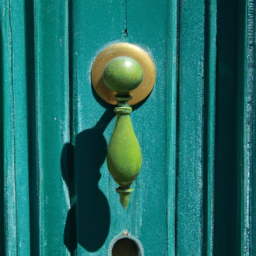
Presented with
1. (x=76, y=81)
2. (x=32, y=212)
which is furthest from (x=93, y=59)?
(x=32, y=212)

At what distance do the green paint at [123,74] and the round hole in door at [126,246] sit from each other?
0.86 feet

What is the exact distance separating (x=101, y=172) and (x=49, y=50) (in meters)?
0.22

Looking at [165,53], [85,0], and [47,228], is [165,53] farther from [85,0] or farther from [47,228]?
[47,228]

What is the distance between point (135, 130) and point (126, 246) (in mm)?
206

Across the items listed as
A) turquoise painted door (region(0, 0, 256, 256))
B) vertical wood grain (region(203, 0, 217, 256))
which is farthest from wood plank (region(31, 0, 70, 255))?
vertical wood grain (region(203, 0, 217, 256))

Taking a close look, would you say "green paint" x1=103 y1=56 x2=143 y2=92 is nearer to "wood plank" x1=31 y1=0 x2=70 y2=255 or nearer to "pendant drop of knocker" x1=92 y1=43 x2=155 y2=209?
"pendant drop of knocker" x1=92 y1=43 x2=155 y2=209

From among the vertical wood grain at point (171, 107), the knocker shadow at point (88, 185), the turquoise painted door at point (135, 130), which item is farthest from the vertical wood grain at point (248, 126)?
the knocker shadow at point (88, 185)

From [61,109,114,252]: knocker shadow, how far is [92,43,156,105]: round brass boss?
35 millimetres

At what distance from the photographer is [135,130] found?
2.10ft

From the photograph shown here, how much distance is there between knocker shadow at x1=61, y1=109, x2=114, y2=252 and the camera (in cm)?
63

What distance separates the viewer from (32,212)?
64 cm

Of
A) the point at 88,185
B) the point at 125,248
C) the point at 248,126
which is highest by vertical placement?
the point at 248,126

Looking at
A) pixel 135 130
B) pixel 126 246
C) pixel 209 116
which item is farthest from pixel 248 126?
pixel 126 246

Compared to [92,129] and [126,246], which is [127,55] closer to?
[92,129]
